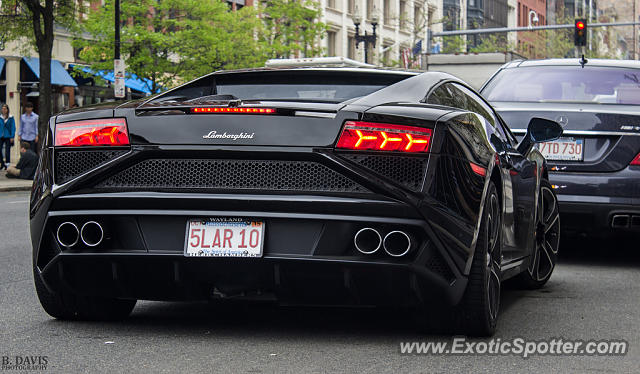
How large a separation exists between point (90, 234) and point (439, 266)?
1519 mm

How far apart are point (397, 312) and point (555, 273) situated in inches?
104

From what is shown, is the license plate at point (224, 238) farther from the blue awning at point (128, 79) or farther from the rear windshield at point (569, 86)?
the blue awning at point (128, 79)

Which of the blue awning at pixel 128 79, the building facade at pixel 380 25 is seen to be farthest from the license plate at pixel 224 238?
the building facade at pixel 380 25

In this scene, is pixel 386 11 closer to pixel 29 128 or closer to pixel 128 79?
pixel 128 79

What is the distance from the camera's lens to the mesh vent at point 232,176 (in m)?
4.98

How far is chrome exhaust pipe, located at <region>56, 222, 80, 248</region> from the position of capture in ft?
17.1

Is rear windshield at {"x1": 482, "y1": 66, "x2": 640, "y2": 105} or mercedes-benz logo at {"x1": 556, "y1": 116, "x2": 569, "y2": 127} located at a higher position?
rear windshield at {"x1": 482, "y1": 66, "x2": 640, "y2": 105}

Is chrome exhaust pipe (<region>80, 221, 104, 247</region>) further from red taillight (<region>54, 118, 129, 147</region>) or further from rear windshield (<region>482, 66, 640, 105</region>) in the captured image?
rear windshield (<region>482, 66, 640, 105</region>)

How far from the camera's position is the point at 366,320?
6027 millimetres

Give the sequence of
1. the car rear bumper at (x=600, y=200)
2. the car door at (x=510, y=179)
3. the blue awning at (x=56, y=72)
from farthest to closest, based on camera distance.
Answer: the blue awning at (x=56, y=72) → the car rear bumper at (x=600, y=200) → the car door at (x=510, y=179)

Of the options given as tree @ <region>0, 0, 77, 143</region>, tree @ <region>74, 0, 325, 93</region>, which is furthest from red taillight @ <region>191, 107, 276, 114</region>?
tree @ <region>74, 0, 325, 93</region>

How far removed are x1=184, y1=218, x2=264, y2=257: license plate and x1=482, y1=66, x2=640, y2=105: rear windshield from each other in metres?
4.95

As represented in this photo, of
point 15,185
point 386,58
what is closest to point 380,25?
point 386,58

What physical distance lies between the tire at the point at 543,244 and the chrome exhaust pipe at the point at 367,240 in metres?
2.64
